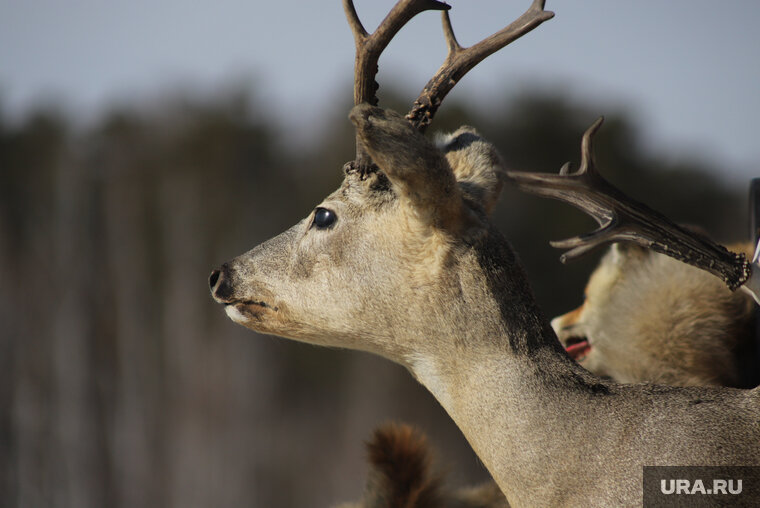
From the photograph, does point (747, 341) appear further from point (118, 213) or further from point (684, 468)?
point (118, 213)

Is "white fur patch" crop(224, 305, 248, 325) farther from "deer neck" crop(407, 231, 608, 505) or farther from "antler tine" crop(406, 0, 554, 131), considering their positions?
"antler tine" crop(406, 0, 554, 131)

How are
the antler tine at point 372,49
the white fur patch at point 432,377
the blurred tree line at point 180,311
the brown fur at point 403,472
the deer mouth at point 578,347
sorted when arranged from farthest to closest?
1. the blurred tree line at point 180,311
2. the deer mouth at point 578,347
3. the brown fur at point 403,472
4. the antler tine at point 372,49
5. the white fur patch at point 432,377

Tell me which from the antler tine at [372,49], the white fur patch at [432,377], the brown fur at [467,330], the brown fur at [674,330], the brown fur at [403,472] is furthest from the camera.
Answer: the brown fur at [403,472]

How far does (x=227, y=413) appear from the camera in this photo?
1697 cm

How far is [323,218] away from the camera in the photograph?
9.35 ft

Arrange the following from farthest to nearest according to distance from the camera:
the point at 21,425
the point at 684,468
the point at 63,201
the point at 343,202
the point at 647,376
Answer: the point at 63,201
the point at 21,425
the point at 647,376
the point at 343,202
the point at 684,468

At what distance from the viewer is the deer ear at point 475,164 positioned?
2902mm

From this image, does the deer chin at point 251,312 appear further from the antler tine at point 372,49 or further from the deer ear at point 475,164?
the deer ear at point 475,164

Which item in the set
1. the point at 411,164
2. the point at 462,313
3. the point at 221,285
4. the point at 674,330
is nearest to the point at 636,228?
the point at 462,313

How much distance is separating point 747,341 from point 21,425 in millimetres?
15059

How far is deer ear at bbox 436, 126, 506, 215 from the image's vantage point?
290cm

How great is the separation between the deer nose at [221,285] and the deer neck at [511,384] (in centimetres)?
81

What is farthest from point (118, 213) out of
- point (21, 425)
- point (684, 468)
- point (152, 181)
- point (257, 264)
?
point (684, 468)

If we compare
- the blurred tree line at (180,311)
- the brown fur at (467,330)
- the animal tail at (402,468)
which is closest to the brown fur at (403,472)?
the animal tail at (402,468)
